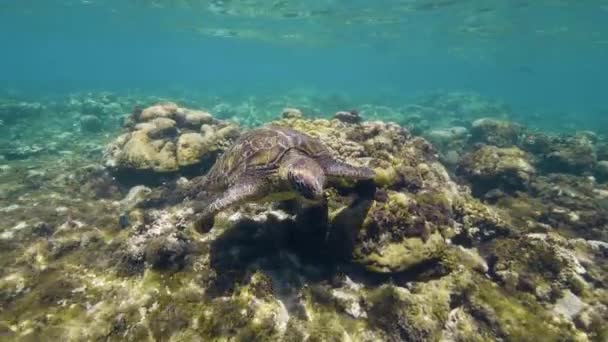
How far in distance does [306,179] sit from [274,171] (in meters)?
1.06

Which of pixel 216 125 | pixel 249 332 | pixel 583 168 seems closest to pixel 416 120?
pixel 583 168

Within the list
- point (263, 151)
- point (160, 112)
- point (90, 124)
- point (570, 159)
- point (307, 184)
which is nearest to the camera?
point (307, 184)

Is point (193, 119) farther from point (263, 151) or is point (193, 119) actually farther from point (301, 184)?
point (301, 184)

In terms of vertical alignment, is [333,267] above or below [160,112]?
above

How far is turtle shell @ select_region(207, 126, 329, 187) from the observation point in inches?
264

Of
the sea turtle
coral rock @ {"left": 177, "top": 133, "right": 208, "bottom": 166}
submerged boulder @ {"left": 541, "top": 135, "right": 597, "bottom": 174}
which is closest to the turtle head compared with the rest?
the sea turtle

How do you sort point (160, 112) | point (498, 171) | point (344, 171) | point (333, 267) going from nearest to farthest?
point (344, 171)
point (333, 267)
point (498, 171)
point (160, 112)

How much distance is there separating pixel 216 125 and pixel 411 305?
1123cm

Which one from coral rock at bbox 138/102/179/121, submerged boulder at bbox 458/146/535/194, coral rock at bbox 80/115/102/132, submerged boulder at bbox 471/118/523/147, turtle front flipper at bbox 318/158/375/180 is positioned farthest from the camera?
coral rock at bbox 80/115/102/132

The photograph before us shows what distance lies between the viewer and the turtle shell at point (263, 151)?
6703 mm

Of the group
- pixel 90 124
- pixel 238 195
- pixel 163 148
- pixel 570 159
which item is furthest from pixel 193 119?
pixel 570 159

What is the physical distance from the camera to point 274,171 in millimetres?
6371

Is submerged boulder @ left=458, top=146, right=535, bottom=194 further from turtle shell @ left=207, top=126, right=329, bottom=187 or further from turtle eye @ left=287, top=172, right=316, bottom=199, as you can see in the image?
turtle eye @ left=287, top=172, right=316, bottom=199

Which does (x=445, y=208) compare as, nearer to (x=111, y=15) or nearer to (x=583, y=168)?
(x=583, y=168)
